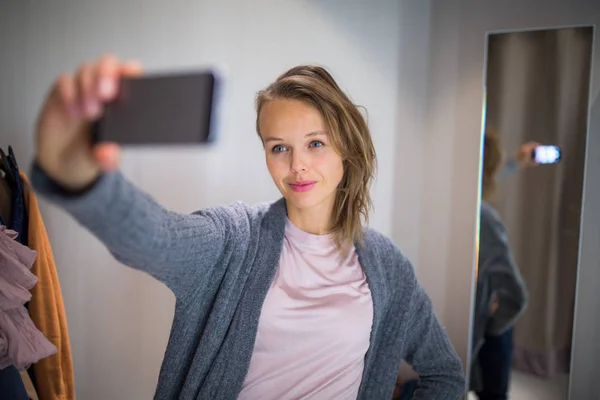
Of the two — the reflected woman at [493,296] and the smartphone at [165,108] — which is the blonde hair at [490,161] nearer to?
the reflected woman at [493,296]

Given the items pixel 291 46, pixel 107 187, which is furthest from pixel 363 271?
pixel 291 46

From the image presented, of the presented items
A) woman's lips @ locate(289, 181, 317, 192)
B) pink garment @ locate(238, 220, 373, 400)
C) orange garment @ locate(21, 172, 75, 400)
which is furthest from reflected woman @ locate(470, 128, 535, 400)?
orange garment @ locate(21, 172, 75, 400)

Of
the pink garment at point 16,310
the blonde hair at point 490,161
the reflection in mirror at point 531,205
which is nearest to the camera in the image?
the pink garment at point 16,310

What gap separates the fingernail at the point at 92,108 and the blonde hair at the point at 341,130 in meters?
0.55

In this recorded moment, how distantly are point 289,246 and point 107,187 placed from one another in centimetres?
55

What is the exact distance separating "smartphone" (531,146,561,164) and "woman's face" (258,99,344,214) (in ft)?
3.52

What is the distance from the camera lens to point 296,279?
947mm

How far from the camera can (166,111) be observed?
38 centimetres

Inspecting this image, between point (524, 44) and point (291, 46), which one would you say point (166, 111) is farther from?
point (524, 44)

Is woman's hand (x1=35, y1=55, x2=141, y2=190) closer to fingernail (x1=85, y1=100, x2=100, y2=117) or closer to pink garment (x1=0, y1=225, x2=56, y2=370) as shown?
fingernail (x1=85, y1=100, x2=100, y2=117)

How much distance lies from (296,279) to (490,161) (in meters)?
1.16

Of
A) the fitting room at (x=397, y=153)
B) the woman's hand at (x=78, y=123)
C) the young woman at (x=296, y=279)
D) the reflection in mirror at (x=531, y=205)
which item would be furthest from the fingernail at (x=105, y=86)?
the reflection in mirror at (x=531, y=205)

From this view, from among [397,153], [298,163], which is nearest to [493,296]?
[397,153]

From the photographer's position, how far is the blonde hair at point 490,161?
174 cm
